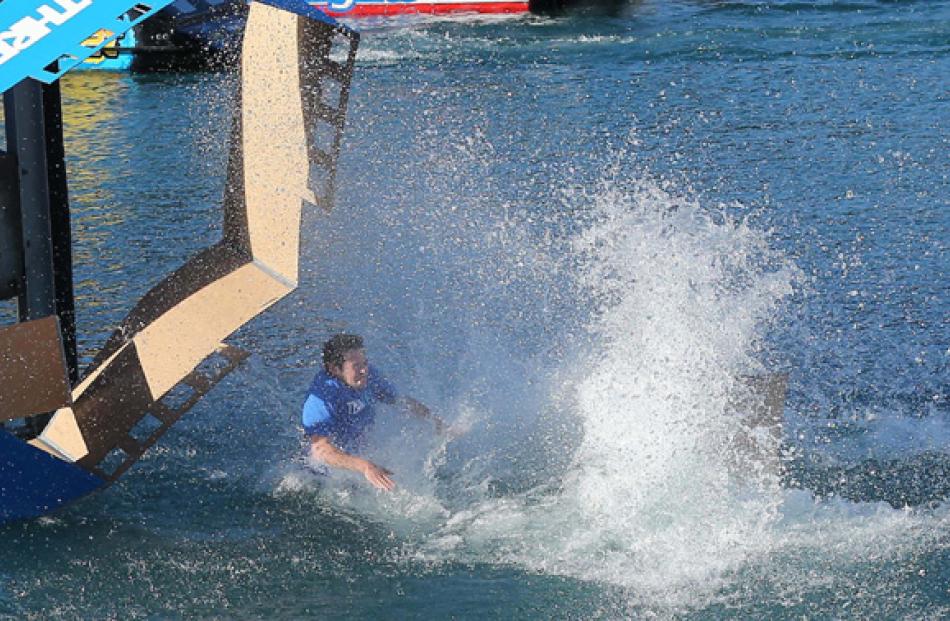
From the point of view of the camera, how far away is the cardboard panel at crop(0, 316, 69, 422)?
6559mm

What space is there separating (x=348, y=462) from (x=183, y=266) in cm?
154

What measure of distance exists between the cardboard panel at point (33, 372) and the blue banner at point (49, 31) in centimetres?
160

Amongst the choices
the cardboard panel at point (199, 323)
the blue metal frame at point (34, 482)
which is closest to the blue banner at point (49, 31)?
the cardboard panel at point (199, 323)

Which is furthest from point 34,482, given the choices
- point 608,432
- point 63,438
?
point 608,432

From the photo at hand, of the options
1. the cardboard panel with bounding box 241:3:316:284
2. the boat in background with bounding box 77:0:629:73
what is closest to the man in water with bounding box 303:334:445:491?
the cardboard panel with bounding box 241:3:316:284

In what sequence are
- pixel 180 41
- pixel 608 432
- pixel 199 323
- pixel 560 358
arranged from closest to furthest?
pixel 199 323 < pixel 608 432 < pixel 560 358 < pixel 180 41

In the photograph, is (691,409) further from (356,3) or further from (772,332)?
(356,3)

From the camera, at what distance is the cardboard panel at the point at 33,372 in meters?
6.56

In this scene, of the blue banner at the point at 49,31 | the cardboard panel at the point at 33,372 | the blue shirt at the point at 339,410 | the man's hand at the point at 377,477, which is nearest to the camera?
the blue banner at the point at 49,31

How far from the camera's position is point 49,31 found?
17.8 ft

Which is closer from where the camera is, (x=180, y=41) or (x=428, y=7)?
(x=180, y=41)

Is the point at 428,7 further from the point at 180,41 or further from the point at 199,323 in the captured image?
the point at 199,323

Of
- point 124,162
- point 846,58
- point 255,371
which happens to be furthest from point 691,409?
point 846,58

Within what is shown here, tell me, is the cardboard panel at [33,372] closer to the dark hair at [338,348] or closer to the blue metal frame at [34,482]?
the blue metal frame at [34,482]
